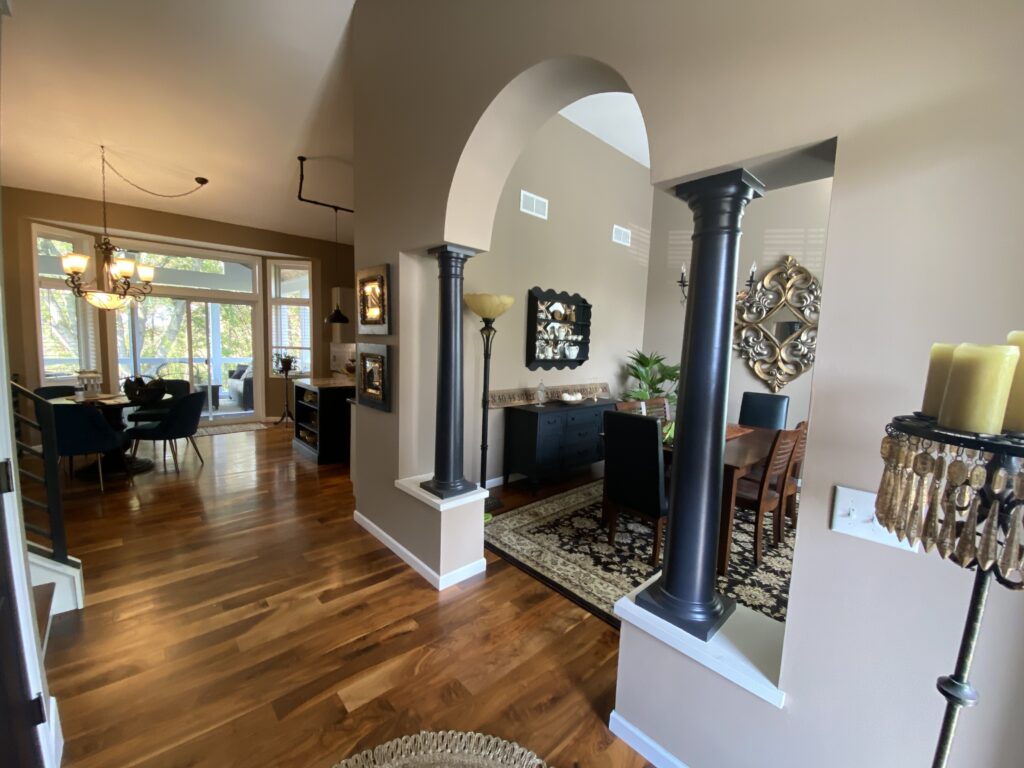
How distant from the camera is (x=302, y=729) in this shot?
162 centimetres

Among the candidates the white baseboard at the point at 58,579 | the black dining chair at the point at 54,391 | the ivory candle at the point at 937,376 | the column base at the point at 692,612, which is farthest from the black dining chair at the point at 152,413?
the ivory candle at the point at 937,376

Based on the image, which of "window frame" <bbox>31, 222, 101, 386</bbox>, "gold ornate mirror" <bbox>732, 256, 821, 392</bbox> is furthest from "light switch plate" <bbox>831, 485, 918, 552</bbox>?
"window frame" <bbox>31, 222, 101, 386</bbox>

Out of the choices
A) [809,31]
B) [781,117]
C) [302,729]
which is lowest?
[302,729]

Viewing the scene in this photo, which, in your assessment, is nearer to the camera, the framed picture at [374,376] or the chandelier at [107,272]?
A: the framed picture at [374,376]

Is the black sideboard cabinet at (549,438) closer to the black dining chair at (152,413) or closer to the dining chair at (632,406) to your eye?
the dining chair at (632,406)

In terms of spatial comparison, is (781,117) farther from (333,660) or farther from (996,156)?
(333,660)

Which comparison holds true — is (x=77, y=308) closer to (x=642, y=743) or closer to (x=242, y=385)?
(x=242, y=385)

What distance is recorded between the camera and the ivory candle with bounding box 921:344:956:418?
75 cm

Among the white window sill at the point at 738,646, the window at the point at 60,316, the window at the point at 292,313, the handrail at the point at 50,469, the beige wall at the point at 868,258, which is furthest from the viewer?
the window at the point at 292,313

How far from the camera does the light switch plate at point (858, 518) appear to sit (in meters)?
1.07

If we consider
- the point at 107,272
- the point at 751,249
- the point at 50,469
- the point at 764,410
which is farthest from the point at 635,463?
the point at 107,272

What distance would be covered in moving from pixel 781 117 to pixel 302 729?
103 inches

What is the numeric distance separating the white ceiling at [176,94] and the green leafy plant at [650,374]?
4045 mm

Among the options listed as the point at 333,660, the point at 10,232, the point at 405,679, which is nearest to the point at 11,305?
the point at 10,232
